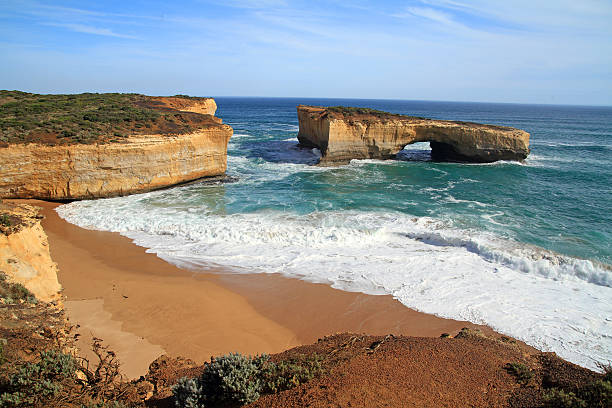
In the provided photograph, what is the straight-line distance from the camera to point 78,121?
20.6 meters

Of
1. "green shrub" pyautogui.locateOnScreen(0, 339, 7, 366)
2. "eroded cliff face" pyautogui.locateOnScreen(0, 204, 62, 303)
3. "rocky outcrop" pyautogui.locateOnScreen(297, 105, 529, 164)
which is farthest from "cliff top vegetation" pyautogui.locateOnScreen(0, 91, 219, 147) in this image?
"green shrub" pyautogui.locateOnScreen(0, 339, 7, 366)

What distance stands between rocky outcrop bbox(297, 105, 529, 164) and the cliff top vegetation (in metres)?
9.70

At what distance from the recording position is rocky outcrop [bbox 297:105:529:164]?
28.7 meters

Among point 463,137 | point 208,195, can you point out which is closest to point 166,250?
point 208,195

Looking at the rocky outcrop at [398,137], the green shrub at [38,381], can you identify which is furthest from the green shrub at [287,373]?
the rocky outcrop at [398,137]

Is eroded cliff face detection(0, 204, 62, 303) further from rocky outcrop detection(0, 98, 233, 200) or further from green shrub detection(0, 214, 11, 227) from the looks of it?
rocky outcrop detection(0, 98, 233, 200)

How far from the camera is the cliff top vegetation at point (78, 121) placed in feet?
59.4

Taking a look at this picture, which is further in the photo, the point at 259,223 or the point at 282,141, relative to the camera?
the point at 282,141

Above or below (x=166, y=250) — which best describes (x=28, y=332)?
above

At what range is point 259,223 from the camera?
52.1 ft

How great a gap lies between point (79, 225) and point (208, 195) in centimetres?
655

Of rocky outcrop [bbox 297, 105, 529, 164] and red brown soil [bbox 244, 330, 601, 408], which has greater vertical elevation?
rocky outcrop [bbox 297, 105, 529, 164]

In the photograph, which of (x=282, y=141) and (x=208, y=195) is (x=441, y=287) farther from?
(x=282, y=141)

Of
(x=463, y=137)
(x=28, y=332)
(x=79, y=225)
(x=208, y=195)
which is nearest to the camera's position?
(x=28, y=332)
